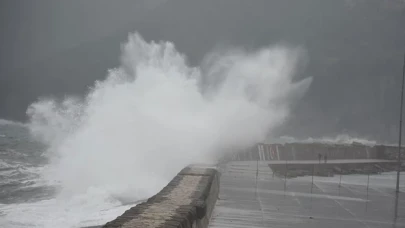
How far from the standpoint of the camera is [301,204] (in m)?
10.6

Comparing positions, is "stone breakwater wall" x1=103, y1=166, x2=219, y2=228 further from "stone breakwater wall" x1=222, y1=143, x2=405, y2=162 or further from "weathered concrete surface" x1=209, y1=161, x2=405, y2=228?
"stone breakwater wall" x1=222, y1=143, x2=405, y2=162

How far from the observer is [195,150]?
845 inches

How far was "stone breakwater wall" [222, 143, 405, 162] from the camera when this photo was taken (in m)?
23.8

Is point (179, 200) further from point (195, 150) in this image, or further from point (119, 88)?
point (119, 88)

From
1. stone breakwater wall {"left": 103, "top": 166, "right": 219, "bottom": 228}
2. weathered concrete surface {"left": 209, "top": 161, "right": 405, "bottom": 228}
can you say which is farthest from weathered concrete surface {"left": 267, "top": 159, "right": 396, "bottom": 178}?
stone breakwater wall {"left": 103, "top": 166, "right": 219, "bottom": 228}

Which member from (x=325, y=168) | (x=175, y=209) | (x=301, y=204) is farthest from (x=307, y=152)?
(x=175, y=209)

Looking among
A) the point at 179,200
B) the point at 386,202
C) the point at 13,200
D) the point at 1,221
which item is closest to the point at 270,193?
the point at 386,202

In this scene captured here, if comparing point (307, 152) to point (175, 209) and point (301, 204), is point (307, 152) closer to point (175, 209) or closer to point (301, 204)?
point (301, 204)

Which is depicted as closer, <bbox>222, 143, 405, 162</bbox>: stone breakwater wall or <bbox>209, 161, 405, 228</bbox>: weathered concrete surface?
<bbox>209, 161, 405, 228</bbox>: weathered concrete surface

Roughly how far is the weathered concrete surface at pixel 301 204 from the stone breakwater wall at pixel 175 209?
1.98 feet

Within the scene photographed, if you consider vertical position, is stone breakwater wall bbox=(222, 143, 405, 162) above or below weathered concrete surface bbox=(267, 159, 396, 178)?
above

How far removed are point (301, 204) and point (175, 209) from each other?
5.02m

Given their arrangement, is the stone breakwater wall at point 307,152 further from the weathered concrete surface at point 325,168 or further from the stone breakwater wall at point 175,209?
the stone breakwater wall at point 175,209

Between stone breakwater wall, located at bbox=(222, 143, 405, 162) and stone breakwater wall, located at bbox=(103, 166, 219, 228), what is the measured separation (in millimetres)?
13140
